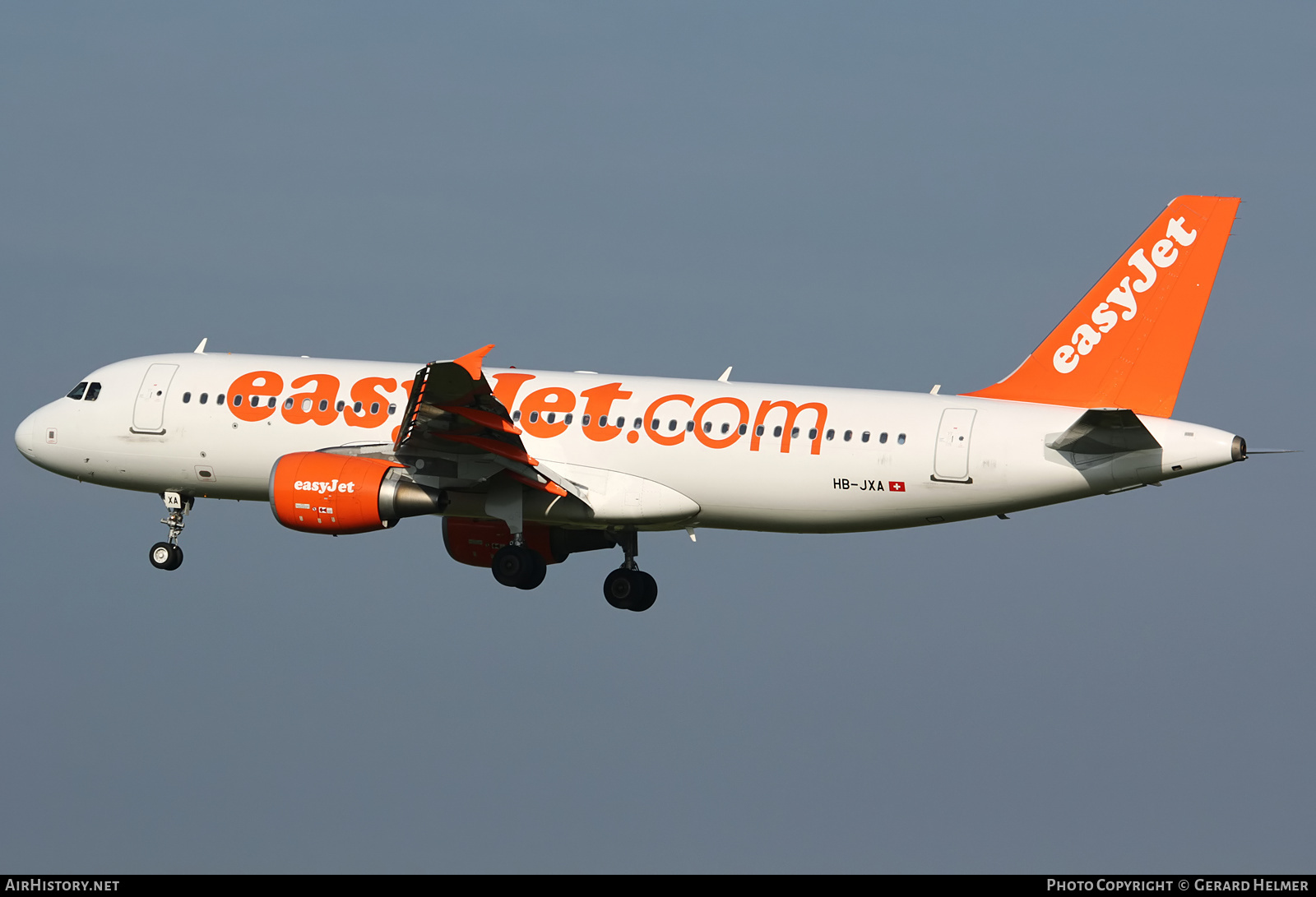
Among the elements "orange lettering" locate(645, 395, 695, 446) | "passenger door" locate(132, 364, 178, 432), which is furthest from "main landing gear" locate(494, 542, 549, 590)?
"passenger door" locate(132, 364, 178, 432)

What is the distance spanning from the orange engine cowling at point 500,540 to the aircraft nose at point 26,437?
395 inches

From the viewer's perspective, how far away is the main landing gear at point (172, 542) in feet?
139

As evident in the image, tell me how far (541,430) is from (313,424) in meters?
5.13

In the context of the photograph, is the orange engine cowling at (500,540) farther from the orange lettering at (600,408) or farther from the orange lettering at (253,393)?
the orange lettering at (253,393)

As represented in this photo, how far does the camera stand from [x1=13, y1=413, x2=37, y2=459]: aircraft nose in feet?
141

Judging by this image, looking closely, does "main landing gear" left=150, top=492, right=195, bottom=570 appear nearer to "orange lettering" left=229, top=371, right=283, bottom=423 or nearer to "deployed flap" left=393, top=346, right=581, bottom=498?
"orange lettering" left=229, top=371, right=283, bottom=423

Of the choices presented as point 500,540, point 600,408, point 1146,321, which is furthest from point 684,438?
point 1146,321

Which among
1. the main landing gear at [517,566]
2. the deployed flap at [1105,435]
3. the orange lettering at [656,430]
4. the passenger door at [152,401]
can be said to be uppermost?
the passenger door at [152,401]

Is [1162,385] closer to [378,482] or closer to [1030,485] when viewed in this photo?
[1030,485]

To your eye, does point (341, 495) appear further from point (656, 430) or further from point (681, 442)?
point (681, 442)

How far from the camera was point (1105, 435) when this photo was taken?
35.5 m

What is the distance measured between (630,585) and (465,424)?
20.9 ft

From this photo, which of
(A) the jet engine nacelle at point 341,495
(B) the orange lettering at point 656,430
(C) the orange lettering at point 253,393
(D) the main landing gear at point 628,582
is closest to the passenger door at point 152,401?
(C) the orange lettering at point 253,393

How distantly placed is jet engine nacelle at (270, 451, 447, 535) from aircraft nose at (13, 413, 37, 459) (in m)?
8.68
